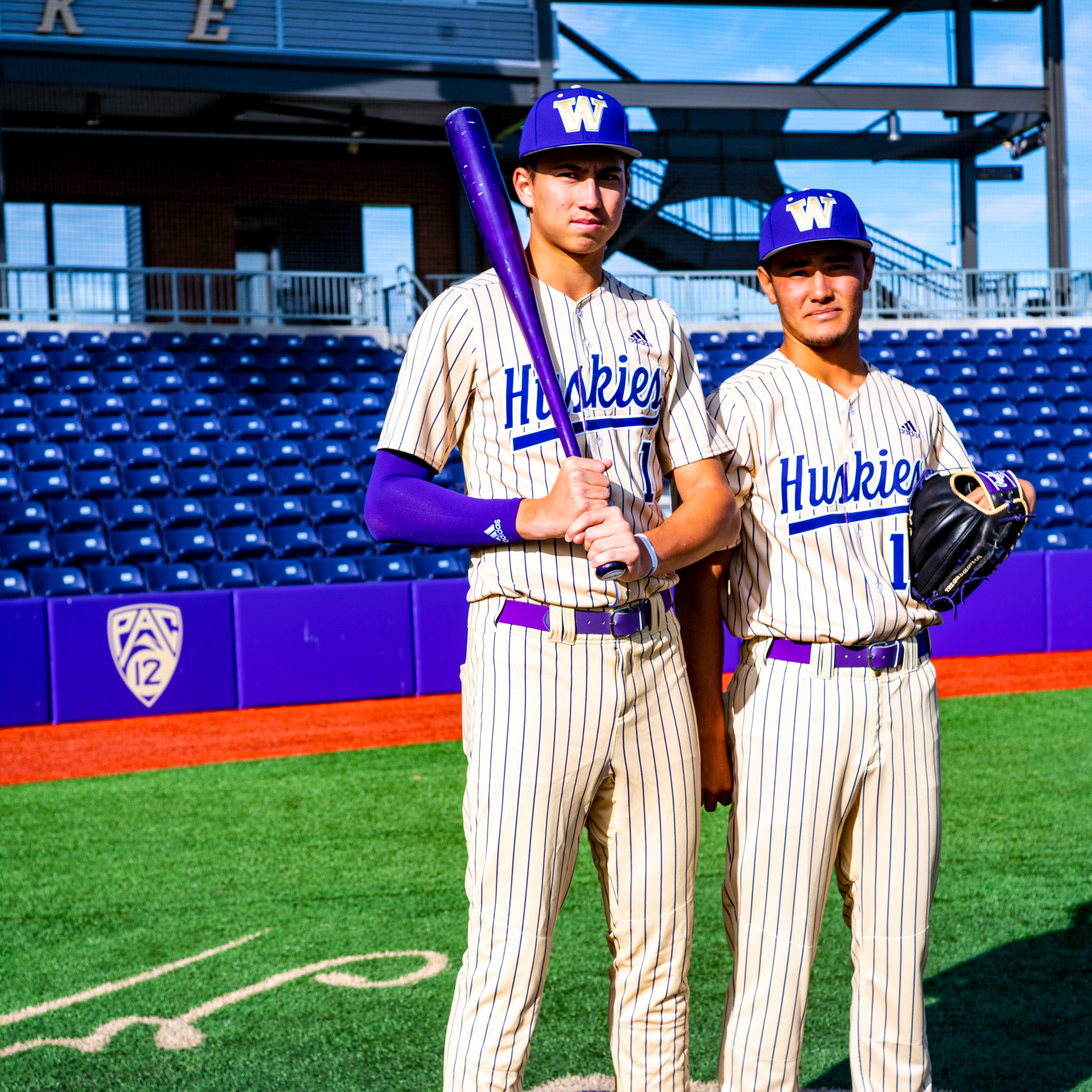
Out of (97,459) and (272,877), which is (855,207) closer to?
(272,877)

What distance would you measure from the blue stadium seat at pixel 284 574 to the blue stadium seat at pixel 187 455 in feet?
5.87

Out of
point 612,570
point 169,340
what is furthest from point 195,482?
point 612,570

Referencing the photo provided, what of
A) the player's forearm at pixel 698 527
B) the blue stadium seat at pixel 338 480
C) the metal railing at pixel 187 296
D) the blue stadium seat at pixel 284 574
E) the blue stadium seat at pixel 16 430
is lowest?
the blue stadium seat at pixel 284 574

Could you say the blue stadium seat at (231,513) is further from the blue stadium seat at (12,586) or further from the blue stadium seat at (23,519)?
the blue stadium seat at (12,586)

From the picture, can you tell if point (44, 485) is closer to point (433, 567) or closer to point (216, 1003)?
point (433, 567)

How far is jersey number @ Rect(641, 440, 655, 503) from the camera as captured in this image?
212cm

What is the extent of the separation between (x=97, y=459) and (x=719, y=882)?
817cm

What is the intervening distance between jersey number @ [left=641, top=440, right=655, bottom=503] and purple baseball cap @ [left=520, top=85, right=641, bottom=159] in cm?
50

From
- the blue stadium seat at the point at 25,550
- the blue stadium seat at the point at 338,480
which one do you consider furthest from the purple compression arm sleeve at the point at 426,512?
→ the blue stadium seat at the point at 338,480

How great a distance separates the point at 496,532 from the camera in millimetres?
1940

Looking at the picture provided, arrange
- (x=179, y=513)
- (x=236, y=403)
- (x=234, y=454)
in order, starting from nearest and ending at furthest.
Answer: (x=179, y=513)
(x=234, y=454)
(x=236, y=403)

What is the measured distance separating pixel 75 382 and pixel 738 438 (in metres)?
11.0

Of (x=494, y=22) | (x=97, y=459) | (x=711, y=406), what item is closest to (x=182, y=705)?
(x=97, y=459)

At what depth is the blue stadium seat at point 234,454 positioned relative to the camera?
37.2ft
